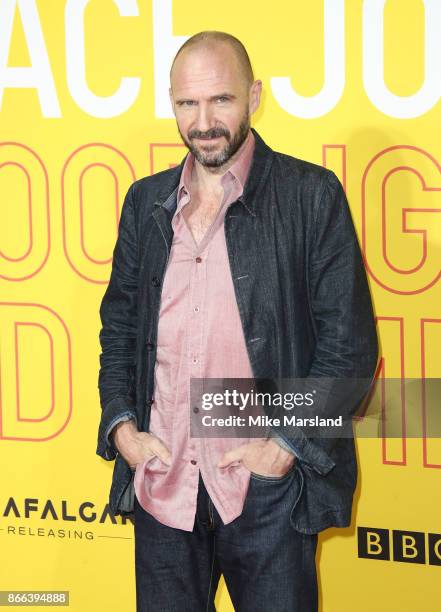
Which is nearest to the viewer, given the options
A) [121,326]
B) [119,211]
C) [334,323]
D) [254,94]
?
[334,323]

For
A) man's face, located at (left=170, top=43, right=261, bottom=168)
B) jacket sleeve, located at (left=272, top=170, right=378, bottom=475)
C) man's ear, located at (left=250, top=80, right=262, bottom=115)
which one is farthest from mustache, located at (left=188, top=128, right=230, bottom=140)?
jacket sleeve, located at (left=272, top=170, right=378, bottom=475)

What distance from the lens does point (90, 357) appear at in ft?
11.1

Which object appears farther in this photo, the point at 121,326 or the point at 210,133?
the point at 121,326

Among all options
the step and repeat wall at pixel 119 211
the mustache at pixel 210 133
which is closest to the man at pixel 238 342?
the mustache at pixel 210 133

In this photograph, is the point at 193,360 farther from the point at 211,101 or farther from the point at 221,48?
the point at 221,48

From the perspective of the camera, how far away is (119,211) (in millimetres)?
3307

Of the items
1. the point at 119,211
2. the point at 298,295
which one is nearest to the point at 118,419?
the point at 298,295

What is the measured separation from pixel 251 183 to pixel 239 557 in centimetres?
89

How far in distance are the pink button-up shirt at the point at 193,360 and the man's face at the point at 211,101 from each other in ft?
0.25

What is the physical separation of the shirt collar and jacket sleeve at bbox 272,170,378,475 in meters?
0.21

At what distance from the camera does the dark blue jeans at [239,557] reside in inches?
95.4

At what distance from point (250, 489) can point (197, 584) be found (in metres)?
0.30

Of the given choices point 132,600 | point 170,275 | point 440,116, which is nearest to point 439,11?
point 440,116

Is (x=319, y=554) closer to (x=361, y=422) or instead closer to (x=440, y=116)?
(x=361, y=422)
